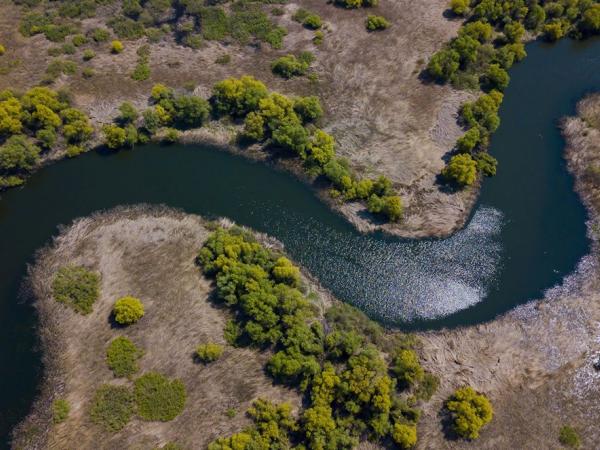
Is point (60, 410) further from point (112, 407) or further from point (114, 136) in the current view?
point (114, 136)

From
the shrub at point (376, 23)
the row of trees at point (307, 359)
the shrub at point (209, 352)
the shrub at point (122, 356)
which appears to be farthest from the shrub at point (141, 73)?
the shrub at point (209, 352)

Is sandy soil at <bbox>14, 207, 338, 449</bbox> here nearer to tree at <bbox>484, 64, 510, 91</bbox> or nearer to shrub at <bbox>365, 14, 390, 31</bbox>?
tree at <bbox>484, 64, 510, 91</bbox>

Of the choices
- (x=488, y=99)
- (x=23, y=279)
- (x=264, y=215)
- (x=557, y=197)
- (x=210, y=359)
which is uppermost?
(x=488, y=99)

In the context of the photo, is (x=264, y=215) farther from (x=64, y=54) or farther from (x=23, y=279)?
(x=64, y=54)

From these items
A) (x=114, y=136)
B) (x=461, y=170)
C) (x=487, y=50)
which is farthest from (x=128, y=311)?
(x=487, y=50)

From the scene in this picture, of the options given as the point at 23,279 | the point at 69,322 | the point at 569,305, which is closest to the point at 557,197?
the point at 569,305

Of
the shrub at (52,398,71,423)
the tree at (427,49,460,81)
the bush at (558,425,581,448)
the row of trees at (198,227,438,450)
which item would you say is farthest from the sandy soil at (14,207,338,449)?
the tree at (427,49,460,81)
